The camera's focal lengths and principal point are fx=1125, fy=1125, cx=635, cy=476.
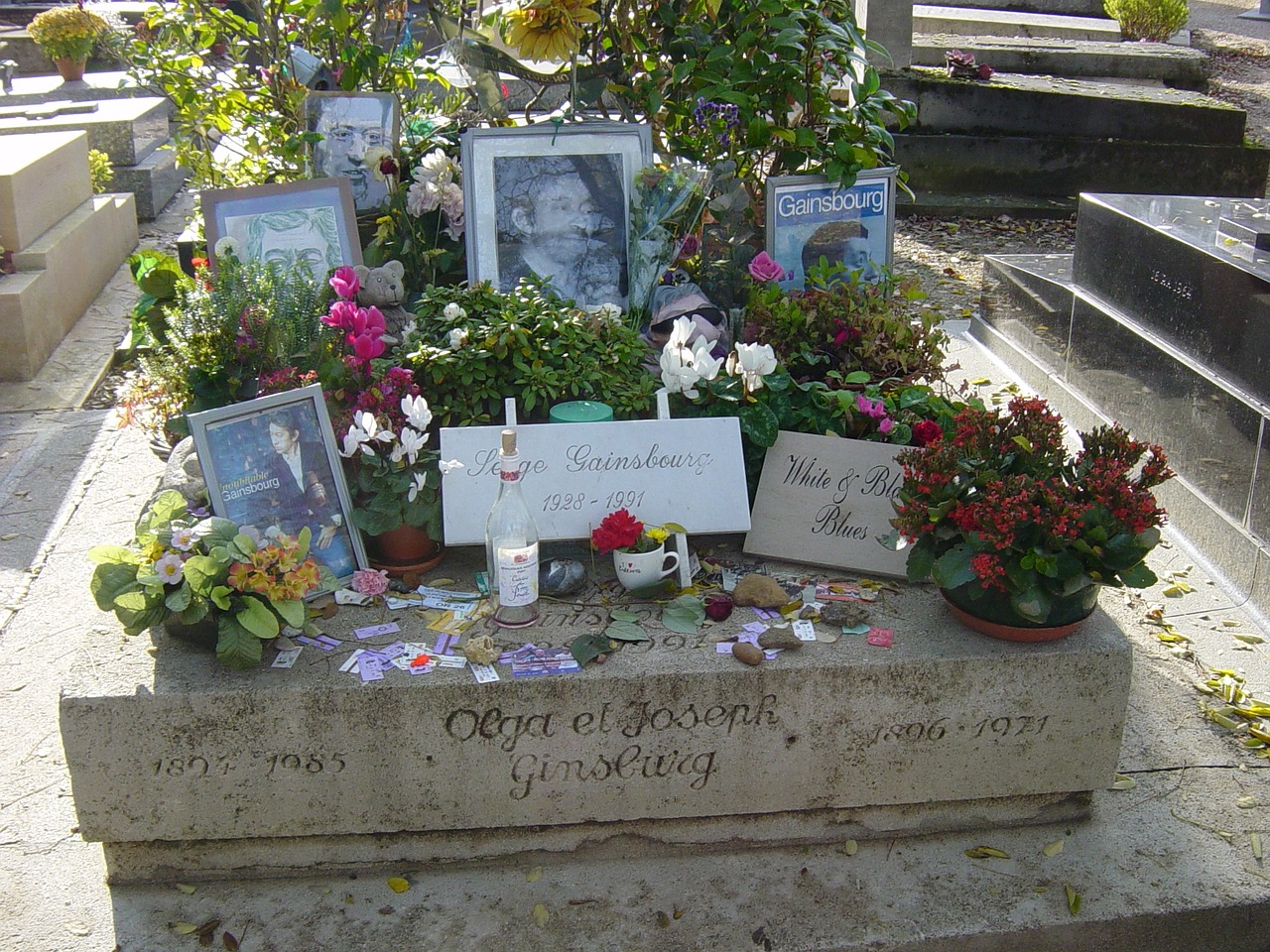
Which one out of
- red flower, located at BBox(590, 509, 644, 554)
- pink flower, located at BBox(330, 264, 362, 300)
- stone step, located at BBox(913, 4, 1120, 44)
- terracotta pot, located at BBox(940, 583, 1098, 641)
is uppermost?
stone step, located at BBox(913, 4, 1120, 44)

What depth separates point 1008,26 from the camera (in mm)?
12688

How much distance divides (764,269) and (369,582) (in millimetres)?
1621

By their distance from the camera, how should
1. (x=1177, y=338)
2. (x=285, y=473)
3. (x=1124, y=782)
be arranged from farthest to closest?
(x=1177, y=338)
(x=1124, y=782)
(x=285, y=473)

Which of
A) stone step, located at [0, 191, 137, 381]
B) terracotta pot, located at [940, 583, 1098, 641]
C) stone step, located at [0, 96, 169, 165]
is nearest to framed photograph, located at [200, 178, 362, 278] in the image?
terracotta pot, located at [940, 583, 1098, 641]

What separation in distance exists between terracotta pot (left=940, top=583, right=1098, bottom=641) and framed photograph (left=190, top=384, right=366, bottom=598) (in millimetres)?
1446

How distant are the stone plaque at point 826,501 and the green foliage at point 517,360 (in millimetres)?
413

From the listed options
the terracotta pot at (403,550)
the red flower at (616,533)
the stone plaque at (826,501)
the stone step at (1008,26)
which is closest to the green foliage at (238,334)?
the terracotta pot at (403,550)

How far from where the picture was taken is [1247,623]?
11.3 feet

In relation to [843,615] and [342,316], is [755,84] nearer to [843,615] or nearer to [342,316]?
[342,316]

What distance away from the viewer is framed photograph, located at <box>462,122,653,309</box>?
354 centimetres

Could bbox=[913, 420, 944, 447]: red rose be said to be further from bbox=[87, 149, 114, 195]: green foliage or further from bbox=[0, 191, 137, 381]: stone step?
bbox=[87, 149, 114, 195]: green foliage

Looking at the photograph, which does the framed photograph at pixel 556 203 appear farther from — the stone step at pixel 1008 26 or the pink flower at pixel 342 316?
the stone step at pixel 1008 26

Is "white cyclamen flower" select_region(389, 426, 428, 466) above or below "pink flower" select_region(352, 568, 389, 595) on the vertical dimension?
above

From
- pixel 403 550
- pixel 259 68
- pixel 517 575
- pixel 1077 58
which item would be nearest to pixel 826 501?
pixel 517 575
